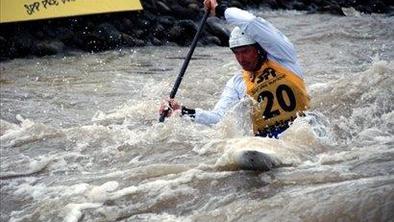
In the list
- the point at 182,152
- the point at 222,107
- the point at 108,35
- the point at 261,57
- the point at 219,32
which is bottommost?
the point at 219,32

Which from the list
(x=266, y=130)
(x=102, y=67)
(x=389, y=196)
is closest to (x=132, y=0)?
(x=102, y=67)

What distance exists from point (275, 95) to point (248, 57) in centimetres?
45

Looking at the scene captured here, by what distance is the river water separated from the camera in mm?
3412

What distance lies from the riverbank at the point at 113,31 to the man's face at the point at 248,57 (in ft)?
27.4

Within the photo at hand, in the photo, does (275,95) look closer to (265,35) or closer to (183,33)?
(265,35)

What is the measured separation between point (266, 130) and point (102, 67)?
6575 millimetres

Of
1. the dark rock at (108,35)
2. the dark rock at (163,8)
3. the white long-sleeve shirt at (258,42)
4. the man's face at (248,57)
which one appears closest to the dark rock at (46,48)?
the dark rock at (108,35)

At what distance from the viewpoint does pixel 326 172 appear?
12.3 feet

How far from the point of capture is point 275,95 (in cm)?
510

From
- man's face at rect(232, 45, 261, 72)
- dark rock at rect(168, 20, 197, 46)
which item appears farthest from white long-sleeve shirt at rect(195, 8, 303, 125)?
dark rock at rect(168, 20, 197, 46)

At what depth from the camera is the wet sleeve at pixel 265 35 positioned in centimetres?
501

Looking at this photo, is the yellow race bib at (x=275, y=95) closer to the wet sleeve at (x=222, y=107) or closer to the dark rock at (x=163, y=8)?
the wet sleeve at (x=222, y=107)

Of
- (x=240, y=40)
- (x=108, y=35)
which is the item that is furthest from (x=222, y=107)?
(x=108, y=35)

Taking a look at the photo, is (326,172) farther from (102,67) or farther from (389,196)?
(102,67)
